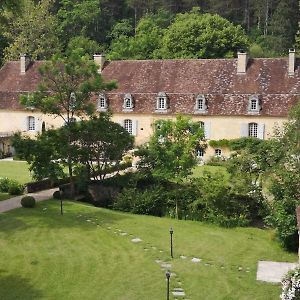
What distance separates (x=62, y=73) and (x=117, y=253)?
12.5 meters

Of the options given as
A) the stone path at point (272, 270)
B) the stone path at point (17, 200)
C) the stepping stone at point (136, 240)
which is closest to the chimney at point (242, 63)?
the stone path at point (17, 200)

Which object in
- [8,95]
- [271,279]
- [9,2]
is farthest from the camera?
[8,95]

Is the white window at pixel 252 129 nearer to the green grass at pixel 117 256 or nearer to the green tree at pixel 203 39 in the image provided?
the green tree at pixel 203 39

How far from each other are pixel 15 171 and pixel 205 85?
15.8 metres

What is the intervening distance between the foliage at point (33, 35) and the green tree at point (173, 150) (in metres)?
38.1

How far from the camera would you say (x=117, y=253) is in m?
20.7

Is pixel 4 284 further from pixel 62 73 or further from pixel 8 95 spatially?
pixel 8 95

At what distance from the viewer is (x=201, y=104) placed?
1704 inches

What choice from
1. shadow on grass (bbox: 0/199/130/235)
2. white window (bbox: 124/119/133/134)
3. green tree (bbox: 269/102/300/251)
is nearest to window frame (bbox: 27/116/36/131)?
white window (bbox: 124/119/133/134)

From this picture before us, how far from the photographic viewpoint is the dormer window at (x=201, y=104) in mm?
43062

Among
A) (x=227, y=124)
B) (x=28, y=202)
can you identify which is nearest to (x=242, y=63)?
(x=227, y=124)

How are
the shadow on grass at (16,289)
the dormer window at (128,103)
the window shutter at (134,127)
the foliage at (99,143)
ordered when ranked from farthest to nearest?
the window shutter at (134,127) < the dormer window at (128,103) < the foliage at (99,143) < the shadow on grass at (16,289)

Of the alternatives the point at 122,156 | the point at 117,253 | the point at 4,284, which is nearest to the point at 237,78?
the point at 122,156

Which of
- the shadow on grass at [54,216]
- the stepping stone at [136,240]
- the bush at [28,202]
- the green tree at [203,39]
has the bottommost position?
the stepping stone at [136,240]
